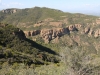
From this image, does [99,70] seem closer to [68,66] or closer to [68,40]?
[68,66]

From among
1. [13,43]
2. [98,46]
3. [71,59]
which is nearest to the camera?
[71,59]

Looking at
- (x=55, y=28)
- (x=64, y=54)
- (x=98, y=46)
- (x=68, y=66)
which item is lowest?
(x=98, y=46)

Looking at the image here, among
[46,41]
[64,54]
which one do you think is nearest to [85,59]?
[64,54]

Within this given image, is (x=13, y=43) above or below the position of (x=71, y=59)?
below

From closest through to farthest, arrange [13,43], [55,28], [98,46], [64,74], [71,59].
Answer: [71,59] → [64,74] → [13,43] → [98,46] → [55,28]

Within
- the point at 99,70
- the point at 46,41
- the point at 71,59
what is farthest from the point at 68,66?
the point at 46,41

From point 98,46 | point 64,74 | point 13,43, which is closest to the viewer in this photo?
point 64,74

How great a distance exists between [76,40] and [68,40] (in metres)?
10.7

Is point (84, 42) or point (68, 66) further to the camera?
point (84, 42)

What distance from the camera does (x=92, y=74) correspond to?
90.7 feet

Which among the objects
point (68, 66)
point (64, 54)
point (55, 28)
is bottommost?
point (55, 28)

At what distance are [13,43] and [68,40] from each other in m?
98.9

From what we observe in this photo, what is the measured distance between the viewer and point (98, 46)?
18700 centimetres

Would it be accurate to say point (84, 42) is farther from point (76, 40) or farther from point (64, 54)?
point (64, 54)
